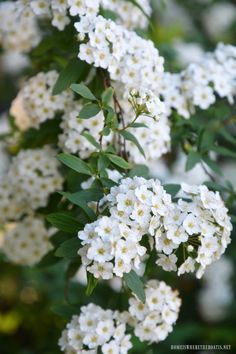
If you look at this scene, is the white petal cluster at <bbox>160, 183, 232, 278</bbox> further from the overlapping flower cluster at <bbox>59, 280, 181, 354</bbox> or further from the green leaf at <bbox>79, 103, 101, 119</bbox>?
the green leaf at <bbox>79, 103, 101, 119</bbox>

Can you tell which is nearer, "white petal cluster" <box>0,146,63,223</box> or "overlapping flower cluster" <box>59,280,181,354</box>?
"overlapping flower cluster" <box>59,280,181,354</box>

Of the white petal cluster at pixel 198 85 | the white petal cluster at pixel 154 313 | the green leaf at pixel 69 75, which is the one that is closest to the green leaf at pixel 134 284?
the white petal cluster at pixel 154 313

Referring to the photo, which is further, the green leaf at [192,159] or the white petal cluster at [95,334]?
the green leaf at [192,159]

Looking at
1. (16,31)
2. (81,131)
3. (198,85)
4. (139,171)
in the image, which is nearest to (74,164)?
(139,171)

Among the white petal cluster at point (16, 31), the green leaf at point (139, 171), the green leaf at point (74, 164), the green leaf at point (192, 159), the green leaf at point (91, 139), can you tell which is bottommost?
the green leaf at point (74, 164)

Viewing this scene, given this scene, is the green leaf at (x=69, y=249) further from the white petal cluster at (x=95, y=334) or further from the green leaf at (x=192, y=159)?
the green leaf at (x=192, y=159)

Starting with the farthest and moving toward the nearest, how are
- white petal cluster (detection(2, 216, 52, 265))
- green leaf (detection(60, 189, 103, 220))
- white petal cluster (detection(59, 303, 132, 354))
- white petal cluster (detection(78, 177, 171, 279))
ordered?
white petal cluster (detection(2, 216, 52, 265)) < white petal cluster (detection(59, 303, 132, 354)) < green leaf (detection(60, 189, 103, 220)) < white petal cluster (detection(78, 177, 171, 279))

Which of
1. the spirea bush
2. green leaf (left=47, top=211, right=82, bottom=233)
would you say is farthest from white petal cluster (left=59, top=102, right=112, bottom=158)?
green leaf (left=47, top=211, right=82, bottom=233)

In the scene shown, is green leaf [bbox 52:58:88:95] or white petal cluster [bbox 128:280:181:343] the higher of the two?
green leaf [bbox 52:58:88:95]

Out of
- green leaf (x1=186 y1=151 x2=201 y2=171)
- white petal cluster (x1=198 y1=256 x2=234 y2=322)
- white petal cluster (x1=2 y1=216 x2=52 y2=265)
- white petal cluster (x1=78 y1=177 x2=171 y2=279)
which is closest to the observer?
white petal cluster (x1=78 y1=177 x2=171 y2=279)
